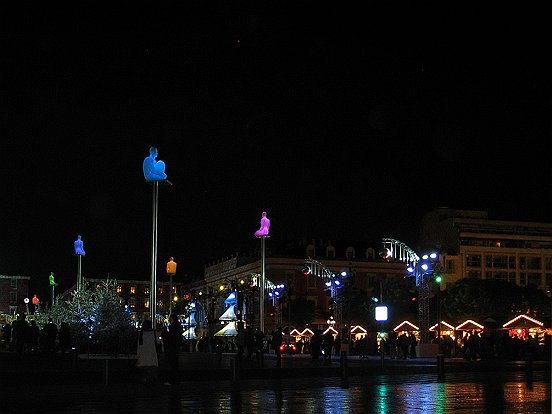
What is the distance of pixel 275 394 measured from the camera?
19578 mm

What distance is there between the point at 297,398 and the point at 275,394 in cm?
128

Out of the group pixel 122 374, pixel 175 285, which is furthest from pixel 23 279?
pixel 122 374

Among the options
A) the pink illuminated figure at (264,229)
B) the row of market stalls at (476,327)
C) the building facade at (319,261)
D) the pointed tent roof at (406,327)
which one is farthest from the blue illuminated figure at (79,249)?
the building facade at (319,261)

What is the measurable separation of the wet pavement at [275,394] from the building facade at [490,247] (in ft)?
272

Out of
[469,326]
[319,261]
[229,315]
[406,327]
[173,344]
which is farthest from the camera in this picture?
[319,261]

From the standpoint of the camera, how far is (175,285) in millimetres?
180125

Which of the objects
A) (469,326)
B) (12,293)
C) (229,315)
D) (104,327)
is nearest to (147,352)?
(104,327)

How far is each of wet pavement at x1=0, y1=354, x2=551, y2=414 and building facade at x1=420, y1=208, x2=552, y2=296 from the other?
82789 millimetres

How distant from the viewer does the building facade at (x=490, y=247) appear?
109 metres

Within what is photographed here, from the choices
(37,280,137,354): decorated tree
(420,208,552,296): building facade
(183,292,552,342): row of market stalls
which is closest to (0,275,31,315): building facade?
(420,208,552,296): building facade

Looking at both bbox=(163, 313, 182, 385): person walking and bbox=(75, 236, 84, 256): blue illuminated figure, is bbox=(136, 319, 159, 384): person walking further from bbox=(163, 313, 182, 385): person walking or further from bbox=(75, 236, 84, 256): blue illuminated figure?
bbox=(75, 236, 84, 256): blue illuminated figure

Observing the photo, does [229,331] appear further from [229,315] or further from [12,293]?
[12,293]

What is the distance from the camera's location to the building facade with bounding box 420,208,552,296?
109m

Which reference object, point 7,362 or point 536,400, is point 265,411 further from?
point 7,362
